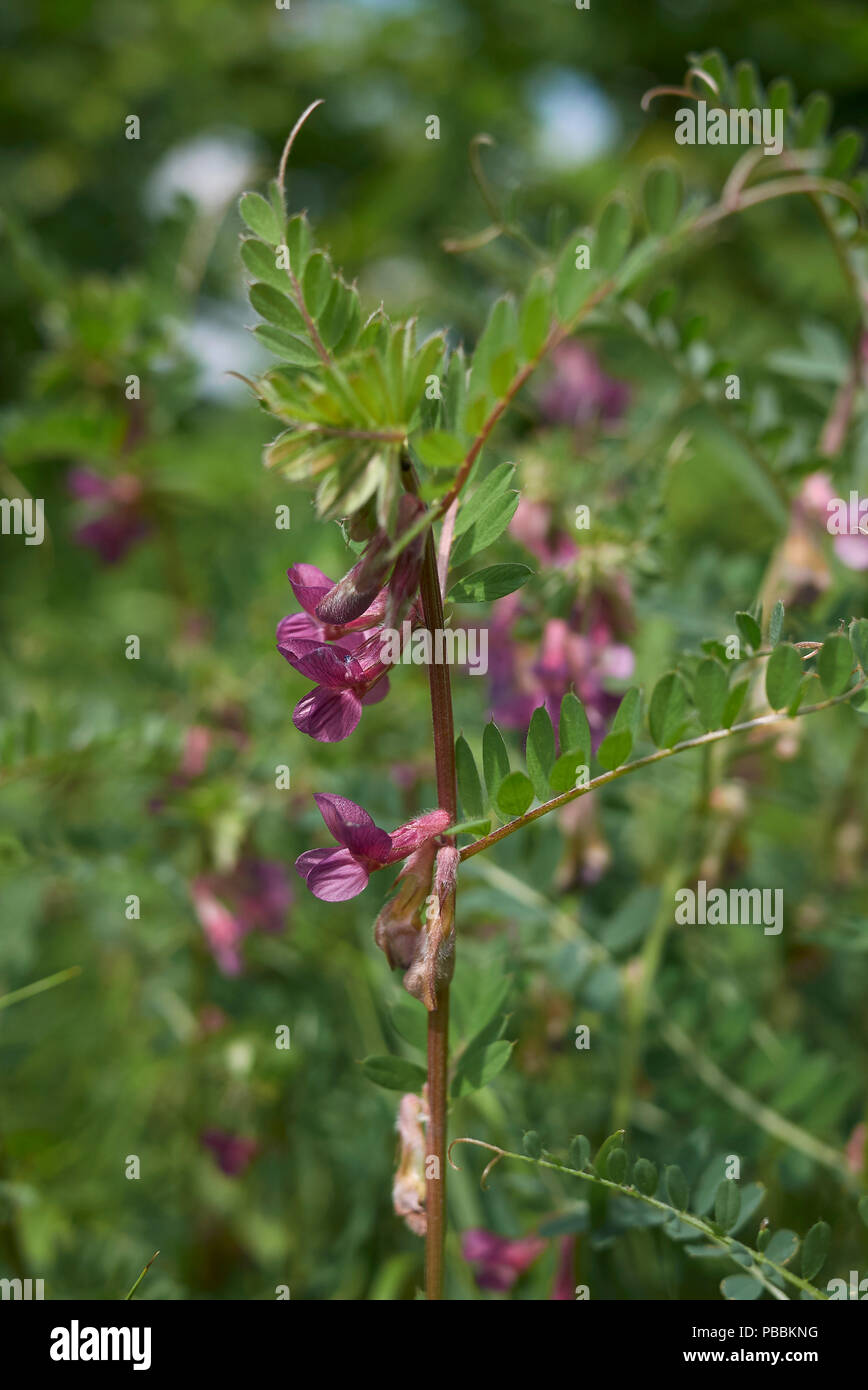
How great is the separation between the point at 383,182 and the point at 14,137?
3.51ft

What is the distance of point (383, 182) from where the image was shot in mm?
2848

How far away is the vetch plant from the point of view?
1.83 ft

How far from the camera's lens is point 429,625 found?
0.60 metres

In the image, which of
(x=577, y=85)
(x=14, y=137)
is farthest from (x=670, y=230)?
(x=14, y=137)

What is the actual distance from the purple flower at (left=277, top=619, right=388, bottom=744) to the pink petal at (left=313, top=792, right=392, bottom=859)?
1.3 inches

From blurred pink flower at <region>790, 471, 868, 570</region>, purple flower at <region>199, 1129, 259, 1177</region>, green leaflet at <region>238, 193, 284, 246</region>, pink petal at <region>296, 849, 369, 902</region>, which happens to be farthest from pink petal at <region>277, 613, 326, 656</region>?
purple flower at <region>199, 1129, 259, 1177</region>

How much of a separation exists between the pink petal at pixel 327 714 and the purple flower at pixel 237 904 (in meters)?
0.57

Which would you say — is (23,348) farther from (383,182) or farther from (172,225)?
(172,225)

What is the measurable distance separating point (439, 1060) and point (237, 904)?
57cm
